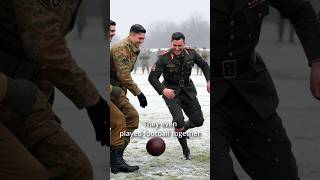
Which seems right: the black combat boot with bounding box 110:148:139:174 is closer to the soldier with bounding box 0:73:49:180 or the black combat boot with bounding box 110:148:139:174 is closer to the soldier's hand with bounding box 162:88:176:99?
the soldier's hand with bounding box 162:88:176:99

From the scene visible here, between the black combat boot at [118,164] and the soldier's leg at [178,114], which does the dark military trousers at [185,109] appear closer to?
the soldier's leg at [178,114]

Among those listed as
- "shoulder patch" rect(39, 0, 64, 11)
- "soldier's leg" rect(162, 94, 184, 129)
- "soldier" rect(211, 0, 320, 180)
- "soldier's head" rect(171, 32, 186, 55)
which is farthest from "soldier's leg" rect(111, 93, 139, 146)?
"shoulder patch" rect(39, 0, 64, 11)

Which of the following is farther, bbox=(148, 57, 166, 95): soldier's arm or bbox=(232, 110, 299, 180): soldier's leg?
bbox=(148, 57, 166, 95): soldier's arm

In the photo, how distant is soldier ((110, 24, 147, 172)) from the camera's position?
5.45 m

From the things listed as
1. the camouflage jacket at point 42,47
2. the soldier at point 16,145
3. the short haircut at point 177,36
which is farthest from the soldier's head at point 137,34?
the soldier at point 16,145

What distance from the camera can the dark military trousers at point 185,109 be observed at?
5922 millimetres

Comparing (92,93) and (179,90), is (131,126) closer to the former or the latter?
(179,90)

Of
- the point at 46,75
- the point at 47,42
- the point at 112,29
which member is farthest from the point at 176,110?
the point at 47,42

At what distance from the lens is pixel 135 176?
537 centimetres

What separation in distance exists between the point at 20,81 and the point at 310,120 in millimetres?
6010

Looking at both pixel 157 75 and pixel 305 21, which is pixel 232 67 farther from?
pixel 157 75

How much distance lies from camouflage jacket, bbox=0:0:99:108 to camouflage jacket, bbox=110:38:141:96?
2.84 metres

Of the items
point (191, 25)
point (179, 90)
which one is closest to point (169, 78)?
point (179, 90)

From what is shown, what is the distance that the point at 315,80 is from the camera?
2.99 meters
